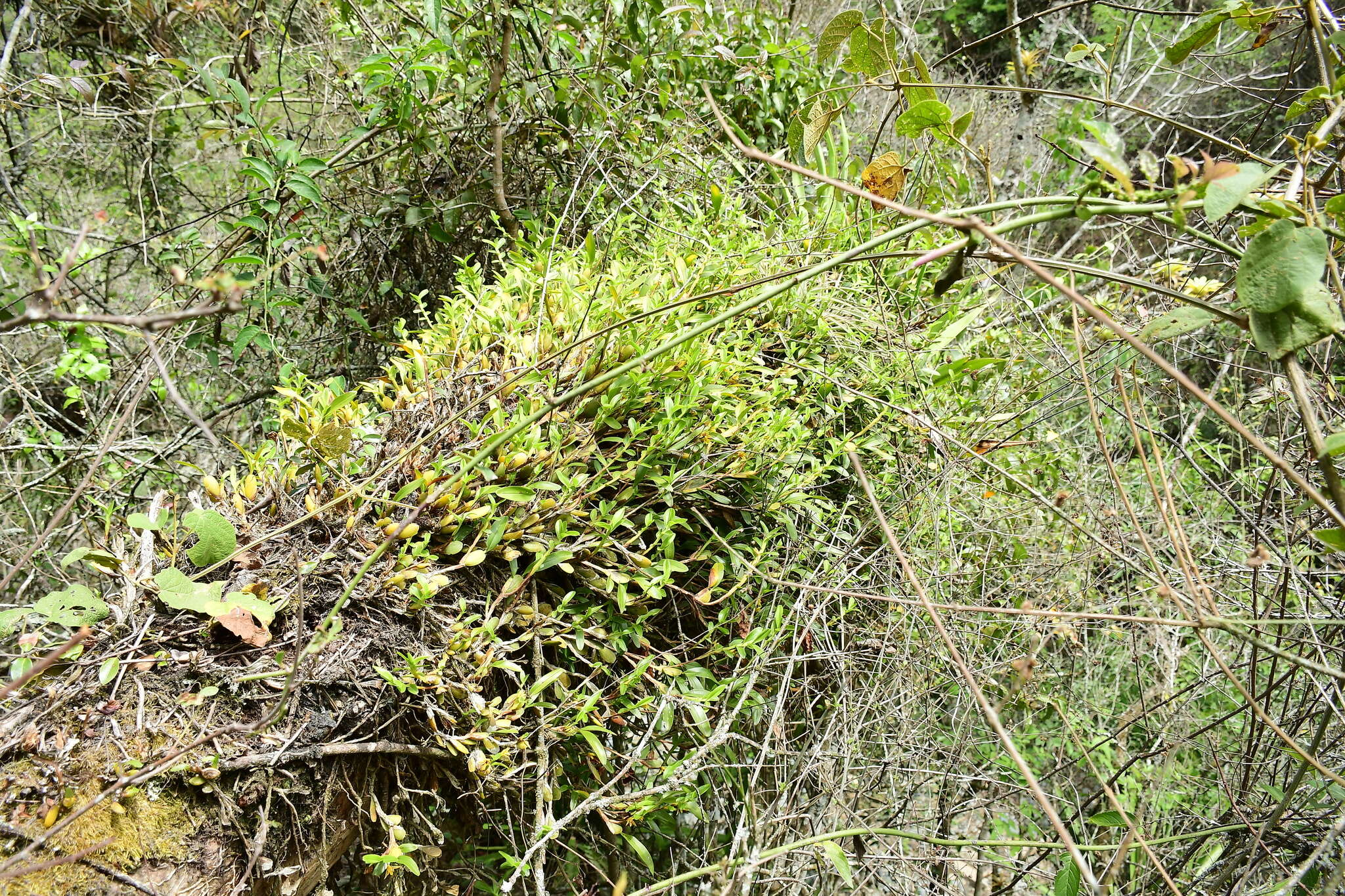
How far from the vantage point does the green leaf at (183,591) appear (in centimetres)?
126

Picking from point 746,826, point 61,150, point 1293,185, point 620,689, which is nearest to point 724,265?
point 620,689

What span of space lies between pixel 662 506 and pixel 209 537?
926mm

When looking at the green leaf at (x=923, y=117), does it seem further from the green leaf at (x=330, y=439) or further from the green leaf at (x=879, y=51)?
the green leaf at (x=330, y=439)

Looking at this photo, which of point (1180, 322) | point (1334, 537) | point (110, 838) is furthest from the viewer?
point (110, 838)

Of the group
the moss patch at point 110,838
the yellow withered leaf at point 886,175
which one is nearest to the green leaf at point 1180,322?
the yellow withered leaf at point 886,175

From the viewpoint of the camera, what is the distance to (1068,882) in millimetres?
1457

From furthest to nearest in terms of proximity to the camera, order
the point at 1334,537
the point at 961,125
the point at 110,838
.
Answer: the point at 961,125 < the point at 110,838 < the point at 1334,537

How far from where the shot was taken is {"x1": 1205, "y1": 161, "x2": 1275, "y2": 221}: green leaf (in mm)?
770

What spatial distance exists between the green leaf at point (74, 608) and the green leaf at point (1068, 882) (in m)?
1.83

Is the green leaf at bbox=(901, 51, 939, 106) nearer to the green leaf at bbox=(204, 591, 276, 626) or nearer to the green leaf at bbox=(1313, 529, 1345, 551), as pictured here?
the green leaf at bbox=(1313, 529, 1345, 551)

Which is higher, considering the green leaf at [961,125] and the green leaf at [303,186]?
the green leaf at [303,186]

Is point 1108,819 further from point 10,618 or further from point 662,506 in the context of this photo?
point 10,618

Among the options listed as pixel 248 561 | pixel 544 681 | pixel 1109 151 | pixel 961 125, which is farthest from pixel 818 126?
pixel 248 561

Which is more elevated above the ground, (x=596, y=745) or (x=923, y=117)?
(x=923, y=117)
